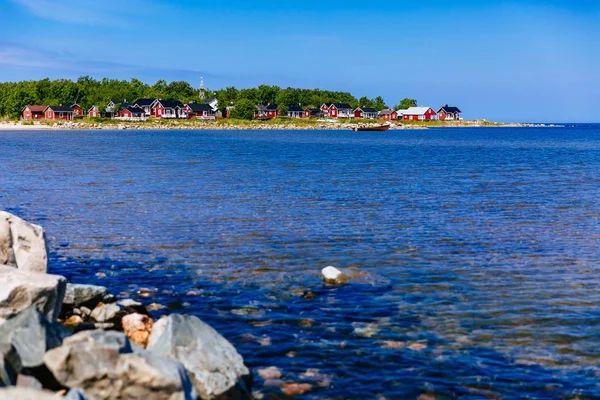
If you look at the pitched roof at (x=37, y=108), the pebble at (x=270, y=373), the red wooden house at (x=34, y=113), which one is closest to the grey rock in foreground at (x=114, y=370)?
the pebble at (x=270, y=373)

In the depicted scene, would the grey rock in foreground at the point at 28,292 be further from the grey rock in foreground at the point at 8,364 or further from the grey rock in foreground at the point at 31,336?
the grey rock in foreground at the point at 8,364

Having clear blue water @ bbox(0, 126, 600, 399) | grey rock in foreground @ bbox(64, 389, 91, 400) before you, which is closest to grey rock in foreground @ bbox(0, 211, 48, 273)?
clear blue water @ bbox(0, 126, 600, 399)

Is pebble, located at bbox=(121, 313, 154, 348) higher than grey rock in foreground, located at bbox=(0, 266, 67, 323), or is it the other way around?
grey rock in foreground, located at bbox=(0, 266, 67, 323)

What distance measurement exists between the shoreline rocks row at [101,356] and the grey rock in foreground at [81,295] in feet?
3.53

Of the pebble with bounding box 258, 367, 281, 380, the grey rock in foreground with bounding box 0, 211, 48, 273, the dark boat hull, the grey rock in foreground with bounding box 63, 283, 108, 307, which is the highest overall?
the dark boat hull

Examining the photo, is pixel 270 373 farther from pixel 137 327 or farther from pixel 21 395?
pixel 21 395

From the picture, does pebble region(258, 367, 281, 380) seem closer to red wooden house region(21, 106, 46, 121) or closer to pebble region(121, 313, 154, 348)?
pebble region(121, 313, 154, 348)

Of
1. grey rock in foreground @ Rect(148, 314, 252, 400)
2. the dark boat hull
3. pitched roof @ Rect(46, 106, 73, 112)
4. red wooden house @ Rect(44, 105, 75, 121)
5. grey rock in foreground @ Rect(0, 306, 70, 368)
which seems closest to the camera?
grey rock in foreground @ Rect(0, 306, 70, 368)

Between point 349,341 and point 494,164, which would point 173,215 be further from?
point 494,164

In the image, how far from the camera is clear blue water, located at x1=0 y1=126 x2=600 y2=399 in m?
11.7

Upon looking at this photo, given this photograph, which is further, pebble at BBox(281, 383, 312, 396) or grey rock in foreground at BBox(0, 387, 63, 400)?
pebble at BBox(281, 383, 312, 396)

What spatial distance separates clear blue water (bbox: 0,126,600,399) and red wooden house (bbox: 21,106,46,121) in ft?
562

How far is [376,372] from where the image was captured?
37.3ft

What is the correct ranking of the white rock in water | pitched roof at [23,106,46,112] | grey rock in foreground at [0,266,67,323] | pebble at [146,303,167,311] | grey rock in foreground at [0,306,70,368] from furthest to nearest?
pitched roof at [23,106,46,112] < the white rock in water < pebble at [146,303,167,311] < grey rock in foreground at [0,266,67,323] < grey rock in foreground at [0,306,70,368]
